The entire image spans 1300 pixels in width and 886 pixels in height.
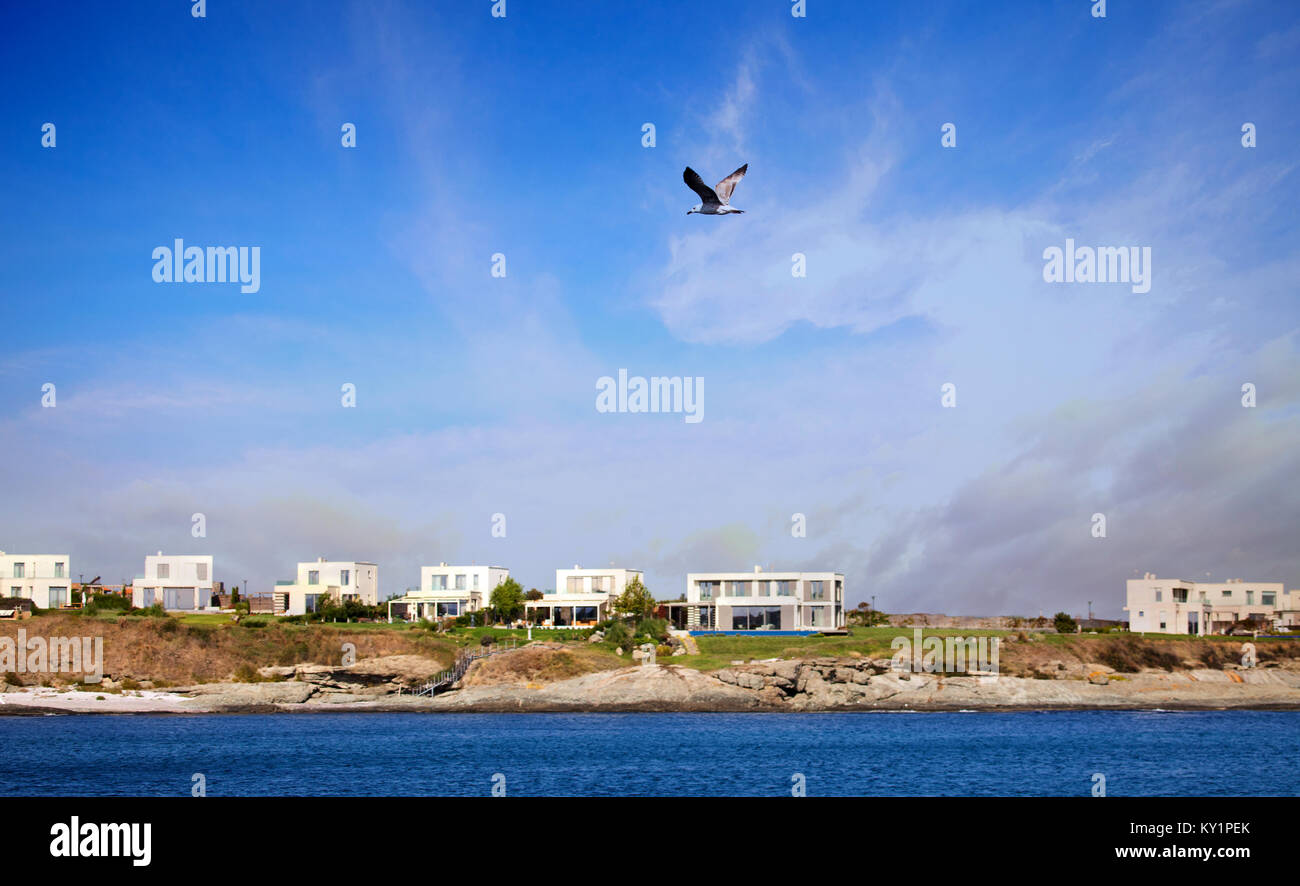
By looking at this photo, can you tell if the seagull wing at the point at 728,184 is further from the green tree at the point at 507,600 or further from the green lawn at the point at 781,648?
the green tree at the point at 507,600

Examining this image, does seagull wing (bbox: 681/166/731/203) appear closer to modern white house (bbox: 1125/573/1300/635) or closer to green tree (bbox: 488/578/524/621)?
green tree (bbox: 488/578/524/621)

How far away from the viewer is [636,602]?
78000 millimetres

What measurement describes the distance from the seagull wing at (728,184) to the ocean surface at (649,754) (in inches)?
695

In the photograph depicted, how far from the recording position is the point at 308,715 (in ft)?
210

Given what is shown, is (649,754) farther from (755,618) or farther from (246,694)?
(755,618)

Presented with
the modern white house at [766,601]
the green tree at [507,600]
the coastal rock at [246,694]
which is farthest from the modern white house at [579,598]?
the coastal rock at [246,694]

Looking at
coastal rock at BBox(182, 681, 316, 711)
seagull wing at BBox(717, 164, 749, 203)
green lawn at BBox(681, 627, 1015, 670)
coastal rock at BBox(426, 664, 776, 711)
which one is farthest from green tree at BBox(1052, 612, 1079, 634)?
seagull wing at BBox(717, 164, 749, 203)

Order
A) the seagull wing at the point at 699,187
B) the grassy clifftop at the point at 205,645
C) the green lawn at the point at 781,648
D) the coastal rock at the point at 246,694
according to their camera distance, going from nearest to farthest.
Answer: the seagull wing at the point at 699,187 → the coastal rock at the point at 246,694 → the grassy clifftop at the point at 205,645 → the green lawn at the point at 781,648

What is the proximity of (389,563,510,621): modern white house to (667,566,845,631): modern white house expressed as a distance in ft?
64.1

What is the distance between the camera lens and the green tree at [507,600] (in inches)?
3334

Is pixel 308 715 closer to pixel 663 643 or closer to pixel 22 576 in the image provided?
pixel 663 643

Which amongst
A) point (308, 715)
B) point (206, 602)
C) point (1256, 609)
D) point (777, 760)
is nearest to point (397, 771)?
point (777, 760)

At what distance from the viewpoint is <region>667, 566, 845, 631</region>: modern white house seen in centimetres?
8062

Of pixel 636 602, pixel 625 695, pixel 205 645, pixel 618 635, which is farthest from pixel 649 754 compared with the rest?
pixel 205 645
